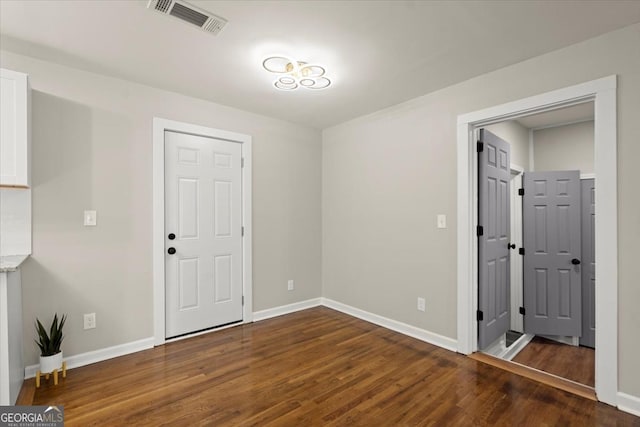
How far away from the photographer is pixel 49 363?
230 cm

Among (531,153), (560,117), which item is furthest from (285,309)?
(560,117)

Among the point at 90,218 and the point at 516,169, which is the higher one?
the point at 516,169

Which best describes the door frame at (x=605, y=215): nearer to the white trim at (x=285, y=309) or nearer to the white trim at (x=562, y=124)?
the white trim at (x=562, y=124)

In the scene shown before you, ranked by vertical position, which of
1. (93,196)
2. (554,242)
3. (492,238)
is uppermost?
(93,196)

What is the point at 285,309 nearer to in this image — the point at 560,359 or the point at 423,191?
the point at 423,191

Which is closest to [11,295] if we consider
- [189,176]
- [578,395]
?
[189,176]

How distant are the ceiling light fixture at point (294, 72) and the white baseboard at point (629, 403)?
121 inches

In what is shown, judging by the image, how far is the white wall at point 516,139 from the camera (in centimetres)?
381

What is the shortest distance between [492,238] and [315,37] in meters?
2.52

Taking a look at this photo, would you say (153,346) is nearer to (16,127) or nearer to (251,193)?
(251,193)

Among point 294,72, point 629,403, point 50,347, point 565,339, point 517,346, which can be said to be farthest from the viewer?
point 565,339

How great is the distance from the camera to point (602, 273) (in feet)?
6.88

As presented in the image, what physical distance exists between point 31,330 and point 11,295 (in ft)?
2.03

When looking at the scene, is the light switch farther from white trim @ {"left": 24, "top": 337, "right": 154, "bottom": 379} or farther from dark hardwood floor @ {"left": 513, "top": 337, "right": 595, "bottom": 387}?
dark hardwood floor @ {"left": 513, "top": 337, "right": 595, "bottom": 387}
